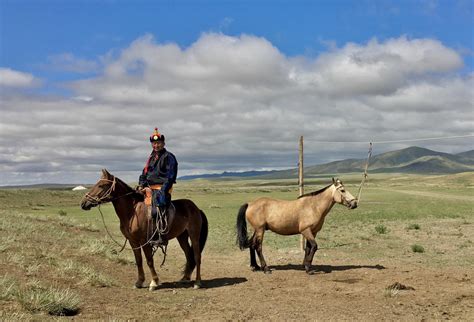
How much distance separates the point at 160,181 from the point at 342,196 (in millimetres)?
5448

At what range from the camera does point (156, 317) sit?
7738 mm

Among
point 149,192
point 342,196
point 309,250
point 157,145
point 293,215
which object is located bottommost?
point 309,250

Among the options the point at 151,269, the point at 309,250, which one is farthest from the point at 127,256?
the point at 309,250

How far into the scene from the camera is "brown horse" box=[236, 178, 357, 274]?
12.8m

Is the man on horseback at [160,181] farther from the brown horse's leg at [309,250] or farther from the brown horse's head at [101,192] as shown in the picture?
the brown horse's leg at [309,250]

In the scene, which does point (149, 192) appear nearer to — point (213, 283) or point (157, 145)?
point (157, 145)

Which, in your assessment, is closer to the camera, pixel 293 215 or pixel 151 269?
pixel 151 269

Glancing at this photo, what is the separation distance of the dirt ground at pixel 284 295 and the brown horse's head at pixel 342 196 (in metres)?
1.90

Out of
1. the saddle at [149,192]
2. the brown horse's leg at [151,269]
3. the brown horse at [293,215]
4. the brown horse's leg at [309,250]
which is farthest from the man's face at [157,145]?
the brown horse's leg at [309,250]

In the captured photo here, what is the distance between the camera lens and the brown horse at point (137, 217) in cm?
1005

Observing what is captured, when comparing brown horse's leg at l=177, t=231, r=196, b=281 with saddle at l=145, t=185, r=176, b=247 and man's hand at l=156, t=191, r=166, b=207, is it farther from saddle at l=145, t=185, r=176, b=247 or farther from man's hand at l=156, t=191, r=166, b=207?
man's hand at l=156, t=191, r=166, b=207

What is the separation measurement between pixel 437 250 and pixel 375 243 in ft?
9.14

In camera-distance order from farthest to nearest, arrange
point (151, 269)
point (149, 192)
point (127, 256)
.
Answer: point (127, 256), point (149, 192), point (151, 269)

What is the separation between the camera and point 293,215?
1291 cm
